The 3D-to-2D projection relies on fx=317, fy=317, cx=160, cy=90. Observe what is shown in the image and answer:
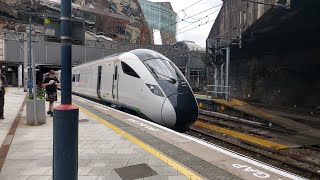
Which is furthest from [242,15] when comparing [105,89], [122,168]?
[122,168]

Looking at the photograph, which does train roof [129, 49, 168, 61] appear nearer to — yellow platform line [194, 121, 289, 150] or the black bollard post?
yellow platform line [194, 121, 289, 150]

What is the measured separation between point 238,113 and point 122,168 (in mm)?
13344

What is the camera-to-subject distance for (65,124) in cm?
330

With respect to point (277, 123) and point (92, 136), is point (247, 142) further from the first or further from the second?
point (92, 136)

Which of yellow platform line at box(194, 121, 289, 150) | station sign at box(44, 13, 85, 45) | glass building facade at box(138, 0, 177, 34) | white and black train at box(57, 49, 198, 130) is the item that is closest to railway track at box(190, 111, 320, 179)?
yellow platform line at box(194, 121, 289, 150)

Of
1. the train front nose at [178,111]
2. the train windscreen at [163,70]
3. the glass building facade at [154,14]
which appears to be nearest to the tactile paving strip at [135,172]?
the train front nose at [178,111]

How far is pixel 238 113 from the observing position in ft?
57.6

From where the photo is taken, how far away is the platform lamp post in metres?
3.31

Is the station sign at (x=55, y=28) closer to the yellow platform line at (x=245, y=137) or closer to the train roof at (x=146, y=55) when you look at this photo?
the train roof at (x=146, y=55)

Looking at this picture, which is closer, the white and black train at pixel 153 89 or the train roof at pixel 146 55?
the white and black train at pixel 153 89

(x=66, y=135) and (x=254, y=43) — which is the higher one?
(x=254, y=43)

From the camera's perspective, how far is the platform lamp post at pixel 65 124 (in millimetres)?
3311

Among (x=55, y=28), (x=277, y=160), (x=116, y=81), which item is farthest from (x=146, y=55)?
(x=55, y=28)

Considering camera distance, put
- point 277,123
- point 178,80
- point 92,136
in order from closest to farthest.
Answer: point 92,136
point 178,80
point 277,123
